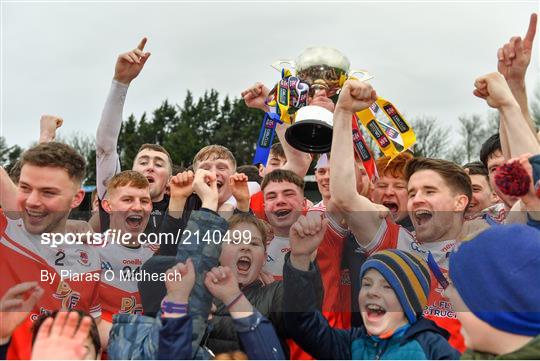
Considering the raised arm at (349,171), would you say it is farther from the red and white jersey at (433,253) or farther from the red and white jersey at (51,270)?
the red and white jersey at (51,270)

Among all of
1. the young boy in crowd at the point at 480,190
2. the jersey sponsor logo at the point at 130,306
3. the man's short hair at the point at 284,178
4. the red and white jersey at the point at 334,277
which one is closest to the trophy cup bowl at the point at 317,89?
the man's short hair at the point at 284,178

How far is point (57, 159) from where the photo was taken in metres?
3.15

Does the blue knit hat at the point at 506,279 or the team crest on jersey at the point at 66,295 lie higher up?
the blue knit hat at the point at 506,279

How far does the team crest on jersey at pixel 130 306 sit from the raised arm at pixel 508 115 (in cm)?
182

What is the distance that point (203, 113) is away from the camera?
43.5 m

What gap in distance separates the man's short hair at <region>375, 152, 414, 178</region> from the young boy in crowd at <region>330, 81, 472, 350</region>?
774mm

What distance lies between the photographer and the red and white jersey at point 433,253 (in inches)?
120

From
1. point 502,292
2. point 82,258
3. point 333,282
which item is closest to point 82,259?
point 82,258

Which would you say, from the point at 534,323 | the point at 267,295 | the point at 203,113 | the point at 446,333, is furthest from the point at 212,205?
the point at 203,113

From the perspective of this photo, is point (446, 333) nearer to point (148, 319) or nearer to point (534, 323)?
point (534, 323)

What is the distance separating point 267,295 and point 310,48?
1.49 meters

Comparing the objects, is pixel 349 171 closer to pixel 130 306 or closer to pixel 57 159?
pixel 130 306

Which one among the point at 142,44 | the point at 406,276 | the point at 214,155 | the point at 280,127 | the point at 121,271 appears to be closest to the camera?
the point at 406,276

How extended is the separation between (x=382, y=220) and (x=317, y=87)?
2.91 feet
